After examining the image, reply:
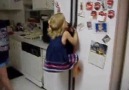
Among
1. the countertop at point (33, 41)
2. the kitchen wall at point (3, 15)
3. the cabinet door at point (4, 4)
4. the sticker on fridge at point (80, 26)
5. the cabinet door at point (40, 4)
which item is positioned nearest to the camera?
the sticker on fridge at point (80, 26)

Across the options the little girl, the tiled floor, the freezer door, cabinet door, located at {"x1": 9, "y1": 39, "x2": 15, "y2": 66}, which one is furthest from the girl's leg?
the freezer door

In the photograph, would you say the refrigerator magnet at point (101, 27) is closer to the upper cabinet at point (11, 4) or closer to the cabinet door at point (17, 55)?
the cabinet door at point (17, 55)

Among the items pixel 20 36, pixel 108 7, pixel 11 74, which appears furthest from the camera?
pixel 11 74

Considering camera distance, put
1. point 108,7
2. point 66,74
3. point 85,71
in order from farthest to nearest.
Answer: point 66,74 < point 85,71 < point 108,7

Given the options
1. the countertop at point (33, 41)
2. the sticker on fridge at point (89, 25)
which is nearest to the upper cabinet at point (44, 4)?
the countertop at point (33, 41)

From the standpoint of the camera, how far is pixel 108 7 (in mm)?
1555

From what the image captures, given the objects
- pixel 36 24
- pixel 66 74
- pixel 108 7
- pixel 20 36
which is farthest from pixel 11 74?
pixel 108 7

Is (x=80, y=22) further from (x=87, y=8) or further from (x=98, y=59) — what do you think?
(x=98, y=59)

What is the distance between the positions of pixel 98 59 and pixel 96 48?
111 millimetres

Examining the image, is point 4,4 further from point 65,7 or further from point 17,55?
point 65,7

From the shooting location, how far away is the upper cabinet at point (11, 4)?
345 centimetres

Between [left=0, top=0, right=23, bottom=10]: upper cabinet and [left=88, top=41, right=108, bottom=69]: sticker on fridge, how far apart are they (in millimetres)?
2279

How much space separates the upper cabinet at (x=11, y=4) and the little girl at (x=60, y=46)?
1.90 meters

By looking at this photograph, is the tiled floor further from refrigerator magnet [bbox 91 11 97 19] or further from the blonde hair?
refrigerator magnet [bbox 91 11 97 19]
